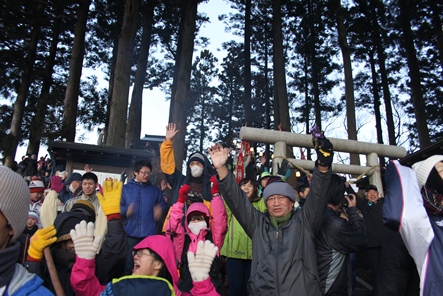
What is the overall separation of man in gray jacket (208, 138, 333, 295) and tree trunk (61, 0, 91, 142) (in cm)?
1059

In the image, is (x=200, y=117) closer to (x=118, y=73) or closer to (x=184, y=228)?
(x=118, y=73)

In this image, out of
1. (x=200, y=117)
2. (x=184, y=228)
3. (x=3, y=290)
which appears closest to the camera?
(x=3, y=290)

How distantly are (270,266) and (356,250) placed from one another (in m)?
0.76

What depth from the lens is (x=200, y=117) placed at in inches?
1469

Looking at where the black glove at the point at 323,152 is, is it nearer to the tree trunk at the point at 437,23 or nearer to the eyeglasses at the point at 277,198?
the eyeglasses at the point at 277,198

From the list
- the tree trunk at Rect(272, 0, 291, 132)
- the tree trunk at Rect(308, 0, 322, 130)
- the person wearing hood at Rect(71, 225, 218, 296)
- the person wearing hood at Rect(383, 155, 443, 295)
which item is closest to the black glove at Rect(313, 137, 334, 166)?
the person wearing hood at Rect(383, 155, 443, 295)

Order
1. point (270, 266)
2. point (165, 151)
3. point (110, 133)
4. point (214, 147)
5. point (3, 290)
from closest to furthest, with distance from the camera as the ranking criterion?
point (3, 290)
point (270, 266)
point (214, 147)
point (165, 151)
point (110, 133)

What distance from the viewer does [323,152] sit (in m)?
2.64

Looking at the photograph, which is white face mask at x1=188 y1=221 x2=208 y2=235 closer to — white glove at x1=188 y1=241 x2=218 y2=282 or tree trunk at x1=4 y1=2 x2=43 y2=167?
white glove at x1=188 y1=241 x2=218 y2=282

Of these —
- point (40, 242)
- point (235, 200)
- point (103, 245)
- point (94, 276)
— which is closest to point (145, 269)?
point (94, 276)

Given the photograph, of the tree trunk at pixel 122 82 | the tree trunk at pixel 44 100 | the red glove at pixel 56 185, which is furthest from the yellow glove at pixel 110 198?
the tree trunk at pixel 44 100

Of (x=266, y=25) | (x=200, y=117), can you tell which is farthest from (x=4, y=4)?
(x=200, y=117)

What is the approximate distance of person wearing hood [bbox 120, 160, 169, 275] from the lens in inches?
169

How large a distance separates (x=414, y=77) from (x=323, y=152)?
1603 centimetres
